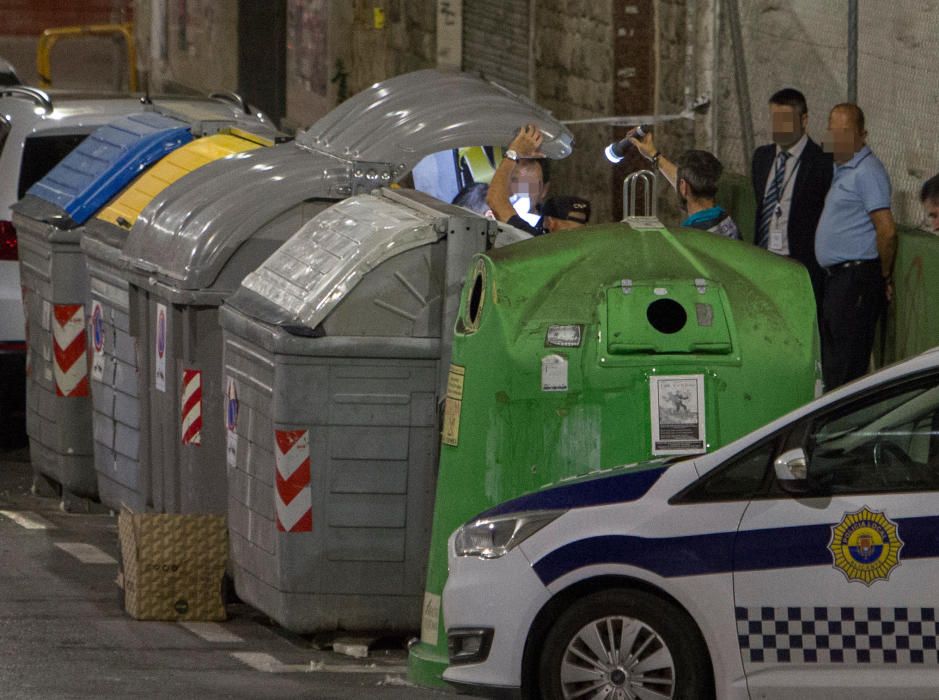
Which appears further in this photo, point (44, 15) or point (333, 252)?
point (44, 15)

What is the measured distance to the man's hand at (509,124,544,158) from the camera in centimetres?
1052

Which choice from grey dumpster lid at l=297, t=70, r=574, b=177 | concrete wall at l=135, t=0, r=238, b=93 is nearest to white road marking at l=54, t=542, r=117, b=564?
grey dumpster lid at l=297, t=70, r=574, b=177

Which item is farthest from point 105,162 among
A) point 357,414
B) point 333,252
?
point 357,414

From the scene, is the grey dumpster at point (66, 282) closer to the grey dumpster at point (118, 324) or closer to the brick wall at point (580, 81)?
the grey dumpster at point (118, 324)

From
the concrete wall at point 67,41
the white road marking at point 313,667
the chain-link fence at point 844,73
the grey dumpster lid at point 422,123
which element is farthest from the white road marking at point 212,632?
the concrete wall at point 67,41

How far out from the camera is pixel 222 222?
970cm

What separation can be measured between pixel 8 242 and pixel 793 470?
7.37 m

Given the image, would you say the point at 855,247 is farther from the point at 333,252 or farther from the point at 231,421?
the point at 231,421

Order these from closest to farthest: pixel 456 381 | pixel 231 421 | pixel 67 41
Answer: pixel 456 381, pixel 231 421, pixel 67 41

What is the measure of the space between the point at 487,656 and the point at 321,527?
1.48 meters

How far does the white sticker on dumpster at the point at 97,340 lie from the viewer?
11.3 m

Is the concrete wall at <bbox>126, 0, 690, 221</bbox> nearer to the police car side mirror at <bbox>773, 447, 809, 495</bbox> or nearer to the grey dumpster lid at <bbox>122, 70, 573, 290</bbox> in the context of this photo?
the grey dumpster lid at <bbox>122, 70, 573, 290</bbox>

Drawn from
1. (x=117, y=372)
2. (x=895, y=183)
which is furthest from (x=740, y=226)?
(x=117, y=372)

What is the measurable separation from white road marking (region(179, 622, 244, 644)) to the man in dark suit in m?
3.40
